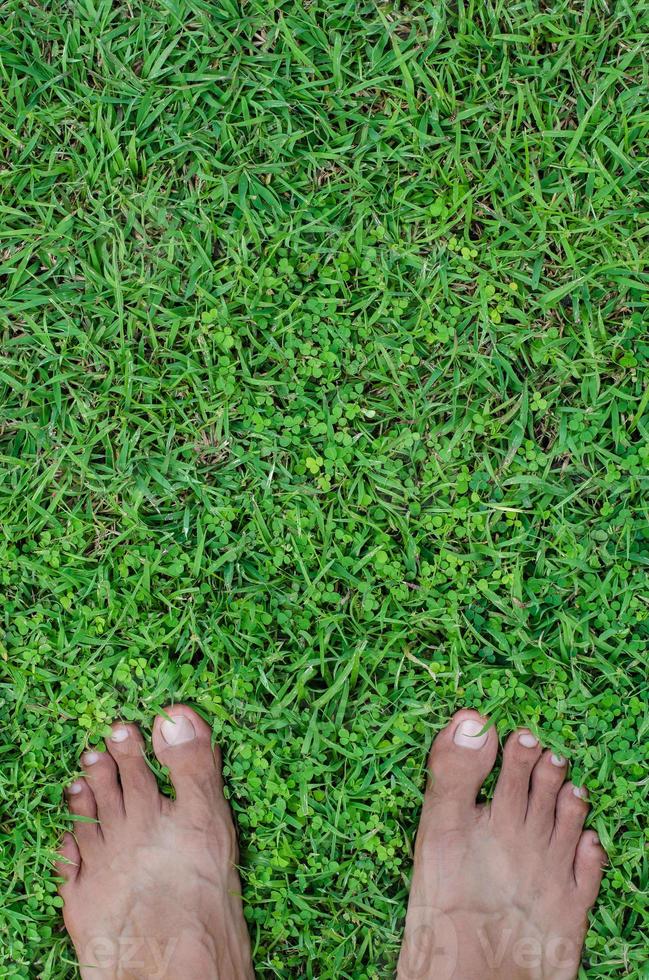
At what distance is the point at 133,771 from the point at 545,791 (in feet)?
4.52

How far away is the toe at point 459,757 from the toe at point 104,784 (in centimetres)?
105

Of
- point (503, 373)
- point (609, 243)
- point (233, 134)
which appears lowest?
point (503, 373)

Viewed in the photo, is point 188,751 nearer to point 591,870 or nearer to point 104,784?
point 104,784

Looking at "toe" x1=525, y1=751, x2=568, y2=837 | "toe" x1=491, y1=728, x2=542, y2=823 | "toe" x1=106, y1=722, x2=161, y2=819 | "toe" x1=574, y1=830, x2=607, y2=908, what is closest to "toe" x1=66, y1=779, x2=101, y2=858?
"toe" x1=106, y1=722, x2=161, y2=819

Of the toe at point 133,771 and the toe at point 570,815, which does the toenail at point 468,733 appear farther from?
the toe at point 133,771

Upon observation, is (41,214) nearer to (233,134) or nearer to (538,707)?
(233,134)

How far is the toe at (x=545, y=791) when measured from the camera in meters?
2.19

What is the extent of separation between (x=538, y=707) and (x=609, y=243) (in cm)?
153

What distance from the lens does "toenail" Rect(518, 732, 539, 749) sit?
2.17m

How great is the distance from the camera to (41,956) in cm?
214

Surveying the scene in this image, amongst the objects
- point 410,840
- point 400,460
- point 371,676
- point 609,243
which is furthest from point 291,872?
point 609,243

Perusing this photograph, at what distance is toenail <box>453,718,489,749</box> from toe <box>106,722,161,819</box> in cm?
103

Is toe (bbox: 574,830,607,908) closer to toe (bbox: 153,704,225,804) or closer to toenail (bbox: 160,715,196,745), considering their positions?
toe (bbox: 153,704,225,804)

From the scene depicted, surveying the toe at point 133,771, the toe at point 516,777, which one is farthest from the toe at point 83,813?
the toe at point 516,777
